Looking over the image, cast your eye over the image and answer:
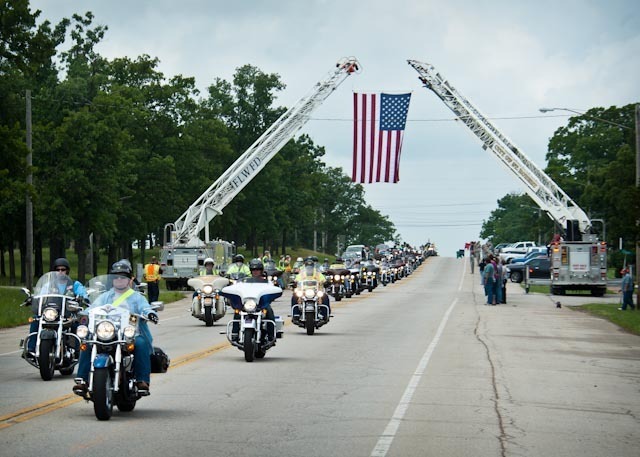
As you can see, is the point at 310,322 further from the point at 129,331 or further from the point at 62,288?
the point at 129,331

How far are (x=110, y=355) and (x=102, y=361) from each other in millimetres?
315

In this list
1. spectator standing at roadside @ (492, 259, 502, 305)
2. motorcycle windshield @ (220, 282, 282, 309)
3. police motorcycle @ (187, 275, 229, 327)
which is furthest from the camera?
spectator standing at roadside @ (492, 259, 502, 305)

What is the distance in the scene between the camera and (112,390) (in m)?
11.9

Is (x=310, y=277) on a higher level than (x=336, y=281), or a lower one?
higher

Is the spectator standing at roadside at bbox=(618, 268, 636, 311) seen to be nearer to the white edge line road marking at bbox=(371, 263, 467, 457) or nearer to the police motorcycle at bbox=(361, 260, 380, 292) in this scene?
the white edge line road marking at bbox=(371, 263, 467, 457)

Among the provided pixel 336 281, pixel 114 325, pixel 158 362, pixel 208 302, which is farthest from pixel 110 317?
pixel 336 281

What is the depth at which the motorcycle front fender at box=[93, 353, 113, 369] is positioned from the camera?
11649 millimetres

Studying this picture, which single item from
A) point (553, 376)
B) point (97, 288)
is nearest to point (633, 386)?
point (553, 376)

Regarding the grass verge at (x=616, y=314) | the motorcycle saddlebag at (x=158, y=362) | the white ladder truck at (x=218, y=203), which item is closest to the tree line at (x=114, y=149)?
the white ladder truck at (x=218, y=203)

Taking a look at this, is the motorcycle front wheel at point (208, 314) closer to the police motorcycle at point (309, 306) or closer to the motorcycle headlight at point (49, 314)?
the police motorcycle at point (309, 306)

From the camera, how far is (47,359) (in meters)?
15.9

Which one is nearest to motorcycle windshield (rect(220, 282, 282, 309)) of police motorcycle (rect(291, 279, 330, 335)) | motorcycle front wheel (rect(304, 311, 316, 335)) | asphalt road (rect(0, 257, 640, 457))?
asphalt road (rect(0, 257, 640, 457))

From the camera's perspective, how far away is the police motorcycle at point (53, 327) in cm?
1594

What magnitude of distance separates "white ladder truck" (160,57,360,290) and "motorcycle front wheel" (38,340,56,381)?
146 ft
